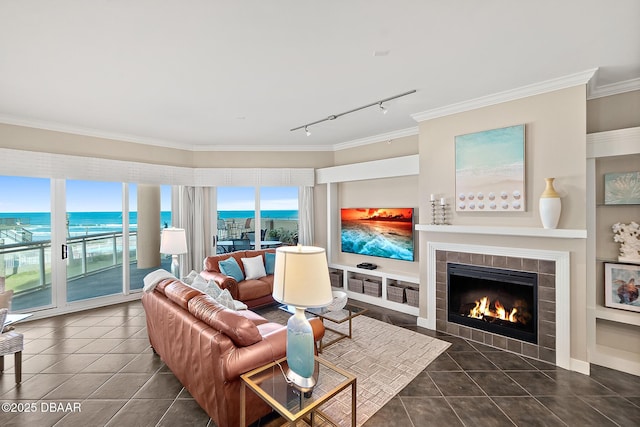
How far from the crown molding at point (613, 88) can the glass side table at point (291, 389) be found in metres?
3.92

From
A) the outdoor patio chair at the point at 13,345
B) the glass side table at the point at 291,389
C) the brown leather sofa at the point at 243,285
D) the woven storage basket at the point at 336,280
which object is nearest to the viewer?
the glass side table at the point at 291,389

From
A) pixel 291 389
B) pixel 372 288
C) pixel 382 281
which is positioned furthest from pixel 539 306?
pixel 291 389

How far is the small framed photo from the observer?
2.92 m

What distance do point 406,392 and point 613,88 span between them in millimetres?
3902

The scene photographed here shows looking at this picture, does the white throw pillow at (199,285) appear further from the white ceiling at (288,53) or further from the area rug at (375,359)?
the white ceiling at (288,53)

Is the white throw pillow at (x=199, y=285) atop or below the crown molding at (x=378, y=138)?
below

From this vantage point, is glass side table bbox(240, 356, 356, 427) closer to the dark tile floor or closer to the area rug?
the area rug

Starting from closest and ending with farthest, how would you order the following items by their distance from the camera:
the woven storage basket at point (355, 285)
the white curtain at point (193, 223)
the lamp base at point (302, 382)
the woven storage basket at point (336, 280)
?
the lamp base at point (302, 382), the woven storage basket at point (355, 285), the woven storage basket at point (336, 280), the white curtain at point (193, 223)

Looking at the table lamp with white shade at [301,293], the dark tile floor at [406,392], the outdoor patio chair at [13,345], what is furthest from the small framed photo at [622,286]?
the outdoor patio chair at [13,345]

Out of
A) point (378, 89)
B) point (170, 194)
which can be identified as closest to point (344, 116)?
point (378, 89)

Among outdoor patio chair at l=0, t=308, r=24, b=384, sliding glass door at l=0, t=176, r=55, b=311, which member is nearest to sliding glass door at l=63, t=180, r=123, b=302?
sliding glass door at l=0, t=176, r=55, b=311

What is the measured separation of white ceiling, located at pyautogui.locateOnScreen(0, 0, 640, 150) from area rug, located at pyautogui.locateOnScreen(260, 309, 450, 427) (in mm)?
3079

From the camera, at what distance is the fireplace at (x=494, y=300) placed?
3240mm

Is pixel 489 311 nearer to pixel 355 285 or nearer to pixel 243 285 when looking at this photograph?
pixel 355 285
